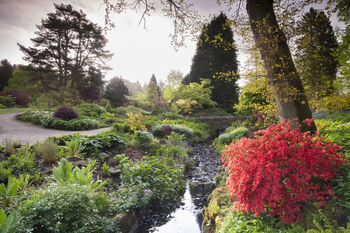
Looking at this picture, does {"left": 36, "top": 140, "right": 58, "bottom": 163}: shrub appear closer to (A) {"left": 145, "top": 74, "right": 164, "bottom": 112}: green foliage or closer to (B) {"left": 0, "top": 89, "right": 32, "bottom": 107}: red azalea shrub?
(A) {"left": 145, "top": 74, "right": 164, "bottom": 112}: green foliage

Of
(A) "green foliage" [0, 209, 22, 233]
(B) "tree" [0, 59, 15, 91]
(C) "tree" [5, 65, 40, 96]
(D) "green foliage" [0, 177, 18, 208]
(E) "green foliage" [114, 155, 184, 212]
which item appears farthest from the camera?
(B) "tree" [0, 59, 15, 91]

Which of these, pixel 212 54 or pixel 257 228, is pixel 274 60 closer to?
pixel 257 228

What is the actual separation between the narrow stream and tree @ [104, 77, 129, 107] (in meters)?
16.8

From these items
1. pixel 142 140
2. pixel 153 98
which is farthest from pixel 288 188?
pixel 153 98

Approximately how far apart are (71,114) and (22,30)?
5.25m

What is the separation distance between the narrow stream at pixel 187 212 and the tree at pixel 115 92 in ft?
55.1

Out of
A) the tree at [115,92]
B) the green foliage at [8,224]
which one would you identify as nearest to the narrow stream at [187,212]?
the green foliage at [8,224]

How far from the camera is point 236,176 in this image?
8.36 feet

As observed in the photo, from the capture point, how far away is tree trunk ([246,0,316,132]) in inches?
151

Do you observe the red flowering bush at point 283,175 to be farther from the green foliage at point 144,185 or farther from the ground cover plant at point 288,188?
the green foliage at point 144,185

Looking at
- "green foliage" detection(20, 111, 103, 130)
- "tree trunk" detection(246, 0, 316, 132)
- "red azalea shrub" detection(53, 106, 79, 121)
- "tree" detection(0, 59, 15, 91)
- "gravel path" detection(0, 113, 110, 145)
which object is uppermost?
"tree" detection(0, 59, 15, 91)

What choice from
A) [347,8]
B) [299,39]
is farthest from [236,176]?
[347,8]

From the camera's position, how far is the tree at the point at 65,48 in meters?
17.1

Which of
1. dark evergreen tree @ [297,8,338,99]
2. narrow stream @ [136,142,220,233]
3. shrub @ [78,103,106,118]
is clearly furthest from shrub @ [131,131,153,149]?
shrub @ [78,103,106,118]
